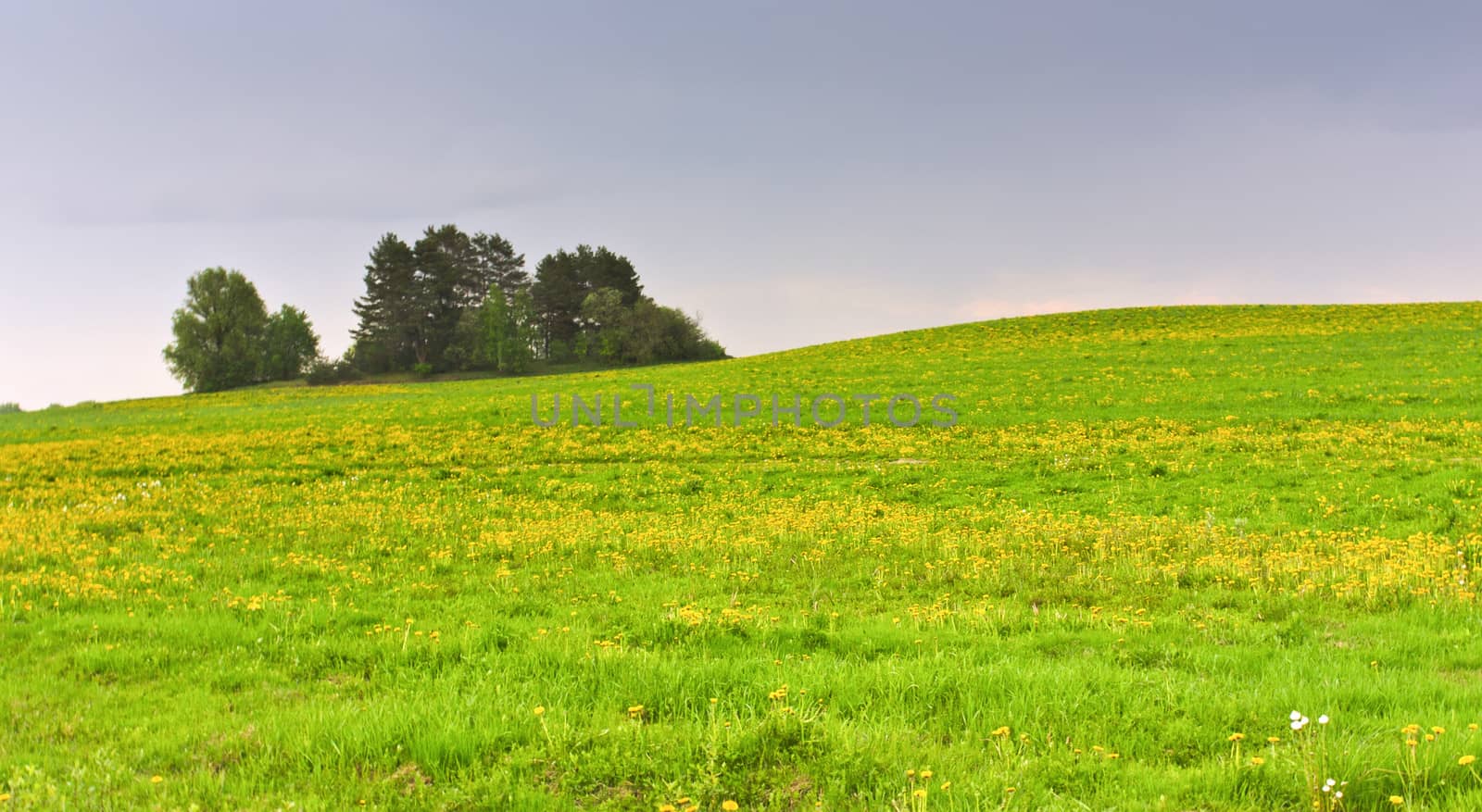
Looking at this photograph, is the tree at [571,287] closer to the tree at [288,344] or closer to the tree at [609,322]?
the tree at [609,322]

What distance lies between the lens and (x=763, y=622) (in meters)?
9.26

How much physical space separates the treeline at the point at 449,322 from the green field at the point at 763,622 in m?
67.2

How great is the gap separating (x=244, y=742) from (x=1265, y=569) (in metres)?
12.8

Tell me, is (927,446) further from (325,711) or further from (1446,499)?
(325,711)

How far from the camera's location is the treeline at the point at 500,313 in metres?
92.9

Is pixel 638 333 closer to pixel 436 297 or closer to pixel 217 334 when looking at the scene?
pixel 436 297

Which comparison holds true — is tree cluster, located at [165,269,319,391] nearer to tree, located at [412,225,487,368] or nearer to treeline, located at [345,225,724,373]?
treeline, located at [345,225,724,373]

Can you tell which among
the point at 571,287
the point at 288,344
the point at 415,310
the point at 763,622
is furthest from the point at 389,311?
the point at 763,622

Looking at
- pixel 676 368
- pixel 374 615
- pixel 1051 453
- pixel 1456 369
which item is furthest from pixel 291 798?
pixel 676 368

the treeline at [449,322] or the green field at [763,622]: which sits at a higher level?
the treeline at [449,322]

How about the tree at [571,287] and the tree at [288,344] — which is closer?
the tree at [288,344]

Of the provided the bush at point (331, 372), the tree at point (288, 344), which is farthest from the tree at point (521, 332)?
the tree at point (288, 344)

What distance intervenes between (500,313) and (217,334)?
104ft

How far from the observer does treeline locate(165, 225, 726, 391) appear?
295ft
